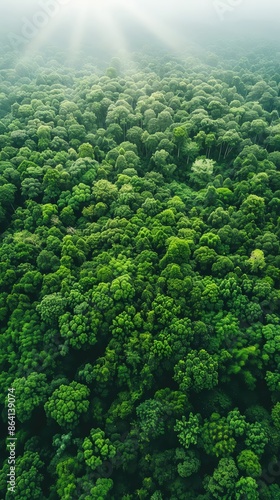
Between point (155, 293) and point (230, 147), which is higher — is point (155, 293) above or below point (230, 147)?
below

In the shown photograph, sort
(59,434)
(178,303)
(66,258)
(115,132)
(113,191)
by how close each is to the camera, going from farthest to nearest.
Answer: (115,132) < (113,191) < (66,258) < (178,303) < (59,434)

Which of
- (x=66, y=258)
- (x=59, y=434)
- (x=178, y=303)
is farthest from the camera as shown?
(x=66, y=258)

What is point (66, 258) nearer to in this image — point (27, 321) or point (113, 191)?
point (27, 321)

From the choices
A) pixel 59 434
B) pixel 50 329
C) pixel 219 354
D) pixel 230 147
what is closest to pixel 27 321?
pixel 50 329

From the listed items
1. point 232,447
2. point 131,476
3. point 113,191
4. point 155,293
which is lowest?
point 131,476

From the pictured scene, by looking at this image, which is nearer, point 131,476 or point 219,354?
point 131,476

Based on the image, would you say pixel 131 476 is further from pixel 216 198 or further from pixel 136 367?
pixel 216 198
